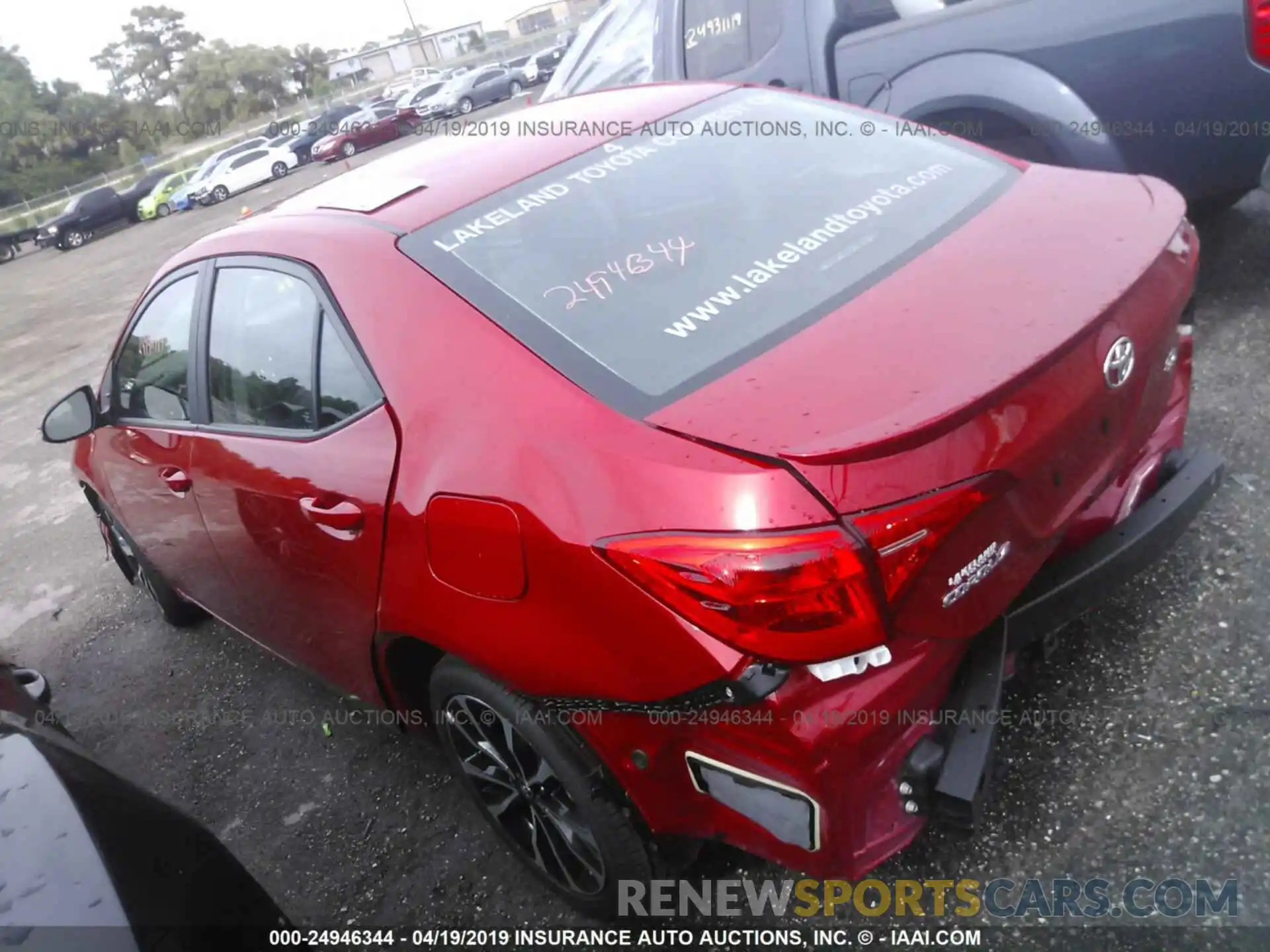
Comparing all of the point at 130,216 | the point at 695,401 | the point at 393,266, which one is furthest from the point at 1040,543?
the point at 130,216

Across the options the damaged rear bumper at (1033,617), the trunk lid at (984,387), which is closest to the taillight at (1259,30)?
the trunk lid at (984,387)

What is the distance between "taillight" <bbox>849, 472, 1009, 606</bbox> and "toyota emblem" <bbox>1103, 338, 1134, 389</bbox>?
1.33ft

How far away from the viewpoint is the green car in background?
28.1m

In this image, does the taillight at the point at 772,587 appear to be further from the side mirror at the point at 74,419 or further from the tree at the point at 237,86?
the tree at the point at 237,86

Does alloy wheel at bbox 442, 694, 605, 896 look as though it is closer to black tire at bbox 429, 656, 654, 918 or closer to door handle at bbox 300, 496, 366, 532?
black tire at bbox 429, 656, 654, 918

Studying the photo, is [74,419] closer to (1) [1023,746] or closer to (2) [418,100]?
(1) [1023,746]

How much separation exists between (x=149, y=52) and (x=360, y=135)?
51.3 m

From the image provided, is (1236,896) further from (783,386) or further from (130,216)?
(130,216)

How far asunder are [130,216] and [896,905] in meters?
32.8

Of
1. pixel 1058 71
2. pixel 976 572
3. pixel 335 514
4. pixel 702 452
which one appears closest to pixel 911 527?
pixel 976 572

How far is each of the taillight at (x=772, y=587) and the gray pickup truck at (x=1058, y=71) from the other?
2781mm

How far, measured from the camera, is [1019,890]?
1949 mm

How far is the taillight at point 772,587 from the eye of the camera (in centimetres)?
142

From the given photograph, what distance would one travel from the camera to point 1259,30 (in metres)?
3.04
